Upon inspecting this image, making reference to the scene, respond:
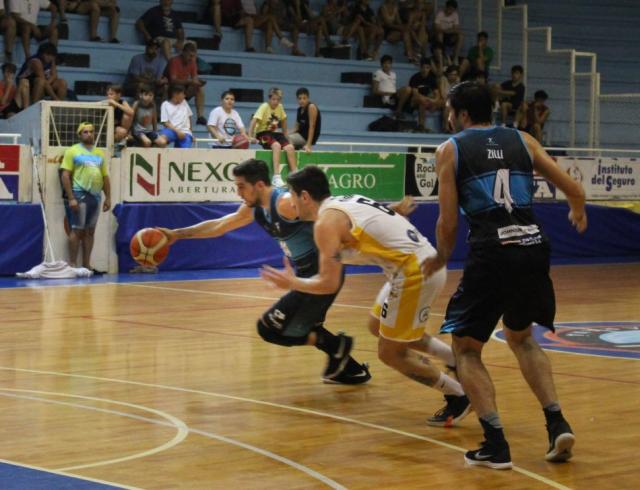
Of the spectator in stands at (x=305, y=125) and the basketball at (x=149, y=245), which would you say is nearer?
the basketball at (x=149, y=245)

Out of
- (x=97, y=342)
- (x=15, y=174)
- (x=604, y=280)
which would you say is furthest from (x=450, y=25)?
(x=97, y=342)

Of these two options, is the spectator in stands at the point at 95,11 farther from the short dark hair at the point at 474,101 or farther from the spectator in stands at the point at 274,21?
the short dark hair at the point at 474,101

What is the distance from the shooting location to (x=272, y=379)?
8.78 meters

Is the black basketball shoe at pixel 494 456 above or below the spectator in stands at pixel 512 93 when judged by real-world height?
below

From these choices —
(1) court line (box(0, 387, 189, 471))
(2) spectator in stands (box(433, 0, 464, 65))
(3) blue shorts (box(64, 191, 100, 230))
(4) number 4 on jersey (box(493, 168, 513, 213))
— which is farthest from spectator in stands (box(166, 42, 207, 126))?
(4) number 4 on jersey (box(493, 168, 513, 213))

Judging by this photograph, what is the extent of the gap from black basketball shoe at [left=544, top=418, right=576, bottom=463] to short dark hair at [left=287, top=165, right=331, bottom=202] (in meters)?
1.95

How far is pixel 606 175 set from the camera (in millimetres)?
22547

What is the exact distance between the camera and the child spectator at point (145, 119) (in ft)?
59.0

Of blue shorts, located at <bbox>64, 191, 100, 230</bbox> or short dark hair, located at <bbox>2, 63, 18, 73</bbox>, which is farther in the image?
short dark hair, located at <bbox>2, 63, 18, 73</bbox>

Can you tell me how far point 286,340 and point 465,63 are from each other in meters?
17.5

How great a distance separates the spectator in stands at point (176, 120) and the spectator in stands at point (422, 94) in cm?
682

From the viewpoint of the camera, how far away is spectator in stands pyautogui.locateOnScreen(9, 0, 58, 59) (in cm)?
2027

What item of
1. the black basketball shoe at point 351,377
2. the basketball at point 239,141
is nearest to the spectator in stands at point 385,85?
the basketball at point 239,141

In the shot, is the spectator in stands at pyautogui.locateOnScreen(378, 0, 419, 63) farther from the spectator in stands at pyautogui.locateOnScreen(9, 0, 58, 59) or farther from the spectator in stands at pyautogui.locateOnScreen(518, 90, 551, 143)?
the spectator in stands at pyautogui.locateOnScreen(9, 0, 58, 59)
